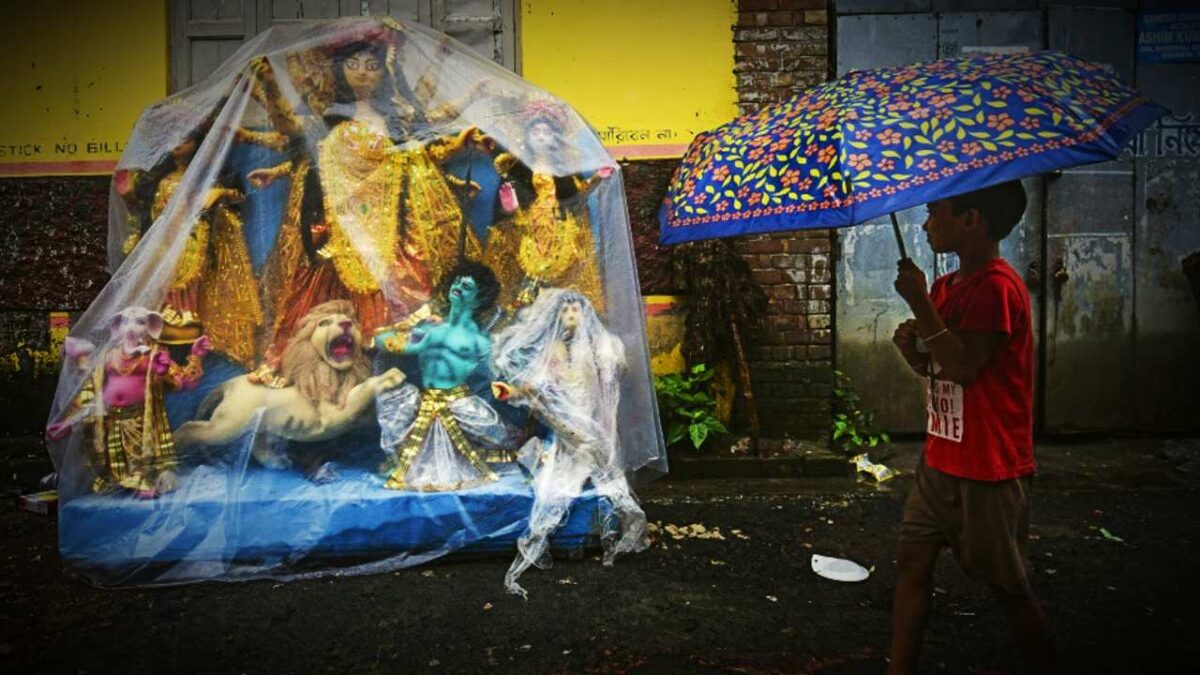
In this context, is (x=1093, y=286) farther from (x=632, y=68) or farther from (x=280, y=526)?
(x=280, y=526)

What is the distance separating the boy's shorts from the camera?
1898 millimetres

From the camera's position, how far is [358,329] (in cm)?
345

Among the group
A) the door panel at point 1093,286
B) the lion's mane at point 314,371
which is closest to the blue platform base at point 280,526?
the lion's mane at point 314,371

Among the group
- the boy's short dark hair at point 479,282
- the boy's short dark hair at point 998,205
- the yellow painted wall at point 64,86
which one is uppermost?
the yellow painted wall at point 64,86

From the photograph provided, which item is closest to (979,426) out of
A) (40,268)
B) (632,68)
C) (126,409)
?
(126,409)

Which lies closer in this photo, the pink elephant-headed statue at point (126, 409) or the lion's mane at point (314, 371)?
the pink elephant-headed statue at point (126, 409)

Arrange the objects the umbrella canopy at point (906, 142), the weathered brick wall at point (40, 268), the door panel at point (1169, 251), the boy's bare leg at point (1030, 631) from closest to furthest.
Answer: the umbrella canopy at point (906, 142) → the boy's bare leg at point (1030, 631) → the weathered brick wall at point (40, 268) → the door panel at point (1169, 251)

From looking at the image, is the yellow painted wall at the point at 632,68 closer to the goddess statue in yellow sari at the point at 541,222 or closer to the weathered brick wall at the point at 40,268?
Result: the goddess statue in yellow sari at the point at 541,222

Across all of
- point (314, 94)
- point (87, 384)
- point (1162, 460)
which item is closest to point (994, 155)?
point (314, 94)

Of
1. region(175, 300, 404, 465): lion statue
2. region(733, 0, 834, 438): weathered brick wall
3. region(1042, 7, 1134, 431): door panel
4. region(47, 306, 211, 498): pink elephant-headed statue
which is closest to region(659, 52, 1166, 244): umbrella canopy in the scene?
region(175, 300, 404, 465): lion statue

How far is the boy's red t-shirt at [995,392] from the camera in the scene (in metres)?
1.92

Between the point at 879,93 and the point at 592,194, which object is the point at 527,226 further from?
the point at 879,93

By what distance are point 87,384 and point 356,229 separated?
127cm

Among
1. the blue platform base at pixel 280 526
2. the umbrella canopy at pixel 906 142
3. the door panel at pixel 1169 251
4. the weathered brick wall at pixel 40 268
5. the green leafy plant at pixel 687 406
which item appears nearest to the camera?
the umbrella canopy at pixel 906 142
